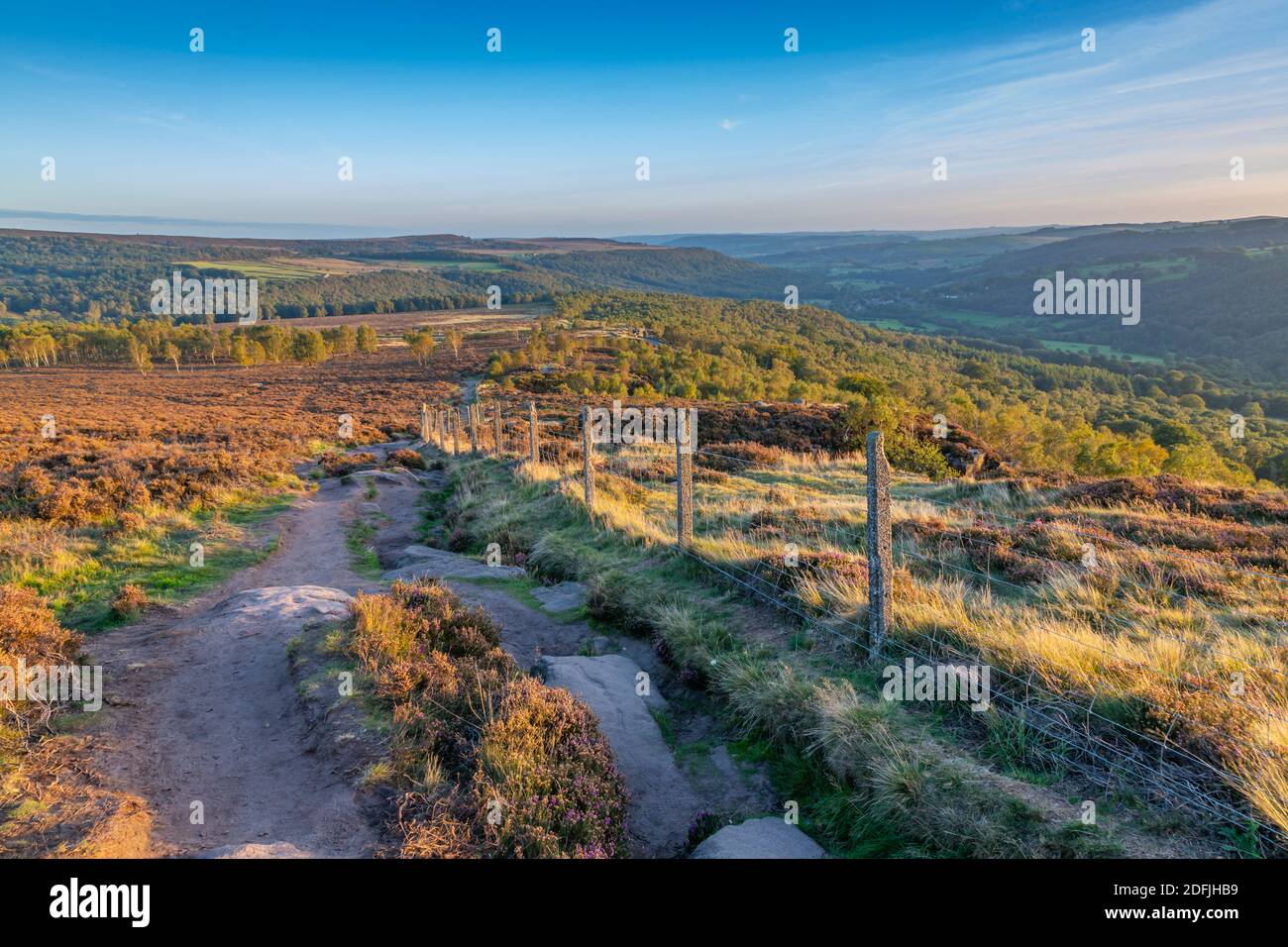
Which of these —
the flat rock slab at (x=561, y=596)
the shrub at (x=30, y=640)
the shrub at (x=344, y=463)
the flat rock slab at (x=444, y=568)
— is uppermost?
the shrub at (x=344, y=463)

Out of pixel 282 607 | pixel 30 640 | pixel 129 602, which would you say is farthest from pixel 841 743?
pixel 129 602

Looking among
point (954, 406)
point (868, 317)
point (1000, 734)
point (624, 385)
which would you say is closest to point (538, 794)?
point (1000, 734)

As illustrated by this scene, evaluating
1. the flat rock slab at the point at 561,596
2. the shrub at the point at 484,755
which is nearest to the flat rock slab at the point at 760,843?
the shrub at the point at 484,755

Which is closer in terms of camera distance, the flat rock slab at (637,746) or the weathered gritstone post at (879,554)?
the flat rock slab at (637,746)

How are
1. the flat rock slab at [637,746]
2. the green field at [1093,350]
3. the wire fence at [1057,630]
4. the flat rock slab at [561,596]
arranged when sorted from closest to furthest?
the wire fence at [1057,630] < the flat rock slab at [637,746] < the flat rock slab at [561,596] < the green field at [1093,350]

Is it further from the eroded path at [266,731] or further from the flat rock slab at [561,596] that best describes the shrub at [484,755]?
the flat rock slab at [561,596]
